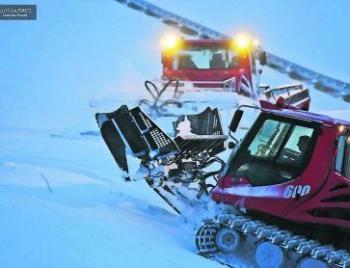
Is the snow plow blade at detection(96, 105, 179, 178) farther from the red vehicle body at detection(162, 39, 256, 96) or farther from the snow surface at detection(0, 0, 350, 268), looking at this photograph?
the red vehicle body at detection(162, 39, 256, 96)

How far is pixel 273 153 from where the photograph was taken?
4.39m

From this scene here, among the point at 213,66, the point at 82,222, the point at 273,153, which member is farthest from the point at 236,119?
the point at 213,66

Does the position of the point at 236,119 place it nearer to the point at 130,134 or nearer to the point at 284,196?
the point at 284,196

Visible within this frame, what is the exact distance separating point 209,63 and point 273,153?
5.72 metres

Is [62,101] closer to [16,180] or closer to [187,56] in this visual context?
[187,56]

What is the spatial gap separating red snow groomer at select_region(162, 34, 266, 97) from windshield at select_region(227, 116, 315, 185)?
17.0 feet

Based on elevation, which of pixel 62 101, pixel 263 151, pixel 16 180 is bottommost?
pixel 62 101

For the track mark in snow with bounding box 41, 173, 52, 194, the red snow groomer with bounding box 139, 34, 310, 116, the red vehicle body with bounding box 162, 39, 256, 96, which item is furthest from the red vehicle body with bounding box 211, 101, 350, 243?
the red vehicle body with bounding box 162, 39, 256, 96

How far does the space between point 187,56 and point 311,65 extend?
15.5 feet

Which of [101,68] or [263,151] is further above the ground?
[263,151]

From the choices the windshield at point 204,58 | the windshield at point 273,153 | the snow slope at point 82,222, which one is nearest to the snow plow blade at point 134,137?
the snow slope at point 82,222

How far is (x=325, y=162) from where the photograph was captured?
13.5 feet

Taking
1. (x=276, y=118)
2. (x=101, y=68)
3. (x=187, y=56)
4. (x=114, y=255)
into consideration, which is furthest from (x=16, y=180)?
(x=101, y=68)

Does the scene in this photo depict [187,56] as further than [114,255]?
Yes
